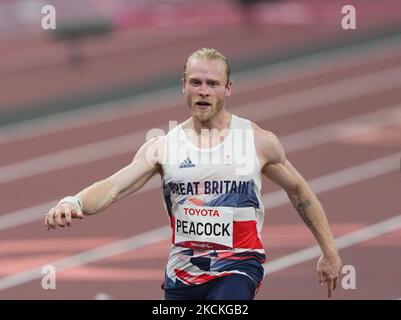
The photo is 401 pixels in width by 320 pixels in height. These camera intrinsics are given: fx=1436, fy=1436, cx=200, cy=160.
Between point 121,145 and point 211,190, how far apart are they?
990 centimetres

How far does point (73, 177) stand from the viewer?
14805 millimetres

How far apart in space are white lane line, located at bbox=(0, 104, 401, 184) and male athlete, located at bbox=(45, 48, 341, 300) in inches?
337

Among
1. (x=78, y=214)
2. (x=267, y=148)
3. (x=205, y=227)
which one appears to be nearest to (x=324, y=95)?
(x=267, y=148)

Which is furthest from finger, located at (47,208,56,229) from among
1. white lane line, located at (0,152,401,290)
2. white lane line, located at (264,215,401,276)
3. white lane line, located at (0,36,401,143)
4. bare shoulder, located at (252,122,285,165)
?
white lane line, located at (0,36,401,143)

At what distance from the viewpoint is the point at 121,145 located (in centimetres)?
1634

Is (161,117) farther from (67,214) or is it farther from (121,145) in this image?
(67,214)

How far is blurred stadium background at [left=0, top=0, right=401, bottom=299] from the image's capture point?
11203 mm

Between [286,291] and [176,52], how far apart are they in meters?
11.8

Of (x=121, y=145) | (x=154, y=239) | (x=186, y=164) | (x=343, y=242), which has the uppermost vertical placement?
(x=121, y=145)

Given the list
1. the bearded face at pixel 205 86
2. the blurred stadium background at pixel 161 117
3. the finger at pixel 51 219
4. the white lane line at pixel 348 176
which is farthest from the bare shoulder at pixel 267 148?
the white lane line at pixel 348 176

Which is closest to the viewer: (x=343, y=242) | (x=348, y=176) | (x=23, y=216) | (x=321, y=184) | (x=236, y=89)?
(x=343, y=242)

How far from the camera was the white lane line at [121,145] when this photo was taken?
1541 centimetres

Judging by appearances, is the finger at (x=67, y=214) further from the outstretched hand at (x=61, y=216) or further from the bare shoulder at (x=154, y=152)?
the bare shoulder at (x=154, y=152)

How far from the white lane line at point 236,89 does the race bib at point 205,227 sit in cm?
1053
